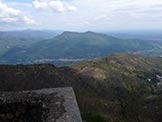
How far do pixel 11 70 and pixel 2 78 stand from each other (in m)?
18.6

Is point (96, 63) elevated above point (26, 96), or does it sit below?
below

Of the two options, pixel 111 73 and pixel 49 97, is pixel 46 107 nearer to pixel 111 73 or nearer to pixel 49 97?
pixel 49 97

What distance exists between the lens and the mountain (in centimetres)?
1659

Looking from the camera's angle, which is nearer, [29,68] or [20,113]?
[20,113]

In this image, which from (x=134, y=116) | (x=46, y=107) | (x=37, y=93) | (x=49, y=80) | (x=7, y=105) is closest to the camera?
(x=46, y=107)

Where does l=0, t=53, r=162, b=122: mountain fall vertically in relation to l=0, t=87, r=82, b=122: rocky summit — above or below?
below

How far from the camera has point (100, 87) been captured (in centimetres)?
12700

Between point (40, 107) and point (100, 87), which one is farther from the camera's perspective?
point (100, 87)

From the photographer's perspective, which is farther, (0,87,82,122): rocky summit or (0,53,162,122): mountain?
(0,53,162,122): mountain

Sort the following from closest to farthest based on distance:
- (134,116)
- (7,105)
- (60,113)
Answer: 1. (60,113)
2. (7,105)
3. (134,116)

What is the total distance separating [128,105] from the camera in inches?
651

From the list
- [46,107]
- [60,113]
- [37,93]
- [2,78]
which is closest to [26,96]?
[37,93]

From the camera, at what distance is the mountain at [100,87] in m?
16.6

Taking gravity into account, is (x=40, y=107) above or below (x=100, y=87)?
above
